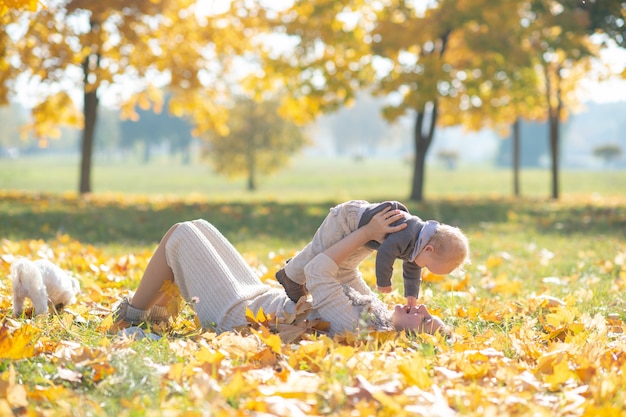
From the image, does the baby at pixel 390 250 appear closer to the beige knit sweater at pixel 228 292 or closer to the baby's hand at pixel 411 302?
the baby's hand at pixel 411 302

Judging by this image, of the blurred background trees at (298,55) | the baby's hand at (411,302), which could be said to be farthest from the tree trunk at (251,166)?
the baby's hand at (411,302)

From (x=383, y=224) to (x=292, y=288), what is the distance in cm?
69

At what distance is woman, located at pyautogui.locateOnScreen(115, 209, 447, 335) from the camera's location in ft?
11.0

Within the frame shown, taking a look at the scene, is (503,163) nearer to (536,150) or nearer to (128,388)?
(536,150)

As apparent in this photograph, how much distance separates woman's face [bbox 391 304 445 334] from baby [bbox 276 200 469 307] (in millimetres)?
53

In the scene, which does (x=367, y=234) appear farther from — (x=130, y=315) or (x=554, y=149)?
(x=554, y=149)

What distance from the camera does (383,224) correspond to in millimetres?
3262

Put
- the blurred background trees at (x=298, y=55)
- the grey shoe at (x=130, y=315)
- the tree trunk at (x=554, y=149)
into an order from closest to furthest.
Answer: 1. the grey shoe at (x=130, y=315)
2. the blurred background trees at (x=298, y=55)
3. the tree trunk at (x=554, y=149)

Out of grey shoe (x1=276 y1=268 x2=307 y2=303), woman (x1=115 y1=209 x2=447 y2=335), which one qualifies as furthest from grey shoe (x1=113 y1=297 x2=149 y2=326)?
grey shoe (x1=276 y1=268 x2=307 y2=303)

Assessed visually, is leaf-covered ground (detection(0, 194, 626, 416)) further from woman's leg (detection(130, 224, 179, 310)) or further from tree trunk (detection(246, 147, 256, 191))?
tree trunk (detection(246, 147, 256, 191))

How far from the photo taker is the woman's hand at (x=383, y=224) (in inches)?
128

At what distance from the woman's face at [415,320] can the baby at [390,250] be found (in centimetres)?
5

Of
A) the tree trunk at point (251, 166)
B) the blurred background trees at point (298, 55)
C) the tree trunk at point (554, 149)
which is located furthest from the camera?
the tree trunk at point (251, 166)

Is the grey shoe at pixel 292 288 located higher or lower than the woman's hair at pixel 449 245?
lower
